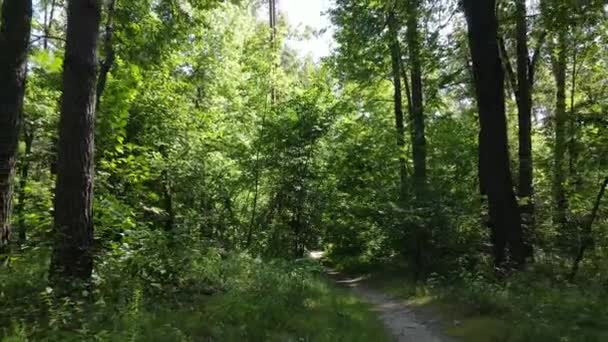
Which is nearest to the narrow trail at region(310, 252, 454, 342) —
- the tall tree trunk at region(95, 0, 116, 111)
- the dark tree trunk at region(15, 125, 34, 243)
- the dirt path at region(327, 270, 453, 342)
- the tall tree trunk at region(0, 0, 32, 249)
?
the dirt path at region(327, 270, 453, 342)

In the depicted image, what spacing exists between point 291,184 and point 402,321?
730cm

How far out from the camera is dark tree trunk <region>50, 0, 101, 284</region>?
5.93 metres

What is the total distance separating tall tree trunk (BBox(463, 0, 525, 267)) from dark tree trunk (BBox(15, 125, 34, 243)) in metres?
7.92

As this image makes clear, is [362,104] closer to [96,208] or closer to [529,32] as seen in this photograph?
[529,32]

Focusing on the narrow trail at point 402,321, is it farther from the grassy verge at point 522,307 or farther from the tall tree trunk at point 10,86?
the tall tree trunk at point 10,86

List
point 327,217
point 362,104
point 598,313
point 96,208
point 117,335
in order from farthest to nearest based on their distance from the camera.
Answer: point 362,104 < point 327,217 < point 96,208 < point 598,313 < point 117,335

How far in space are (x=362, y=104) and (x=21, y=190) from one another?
13356 mm

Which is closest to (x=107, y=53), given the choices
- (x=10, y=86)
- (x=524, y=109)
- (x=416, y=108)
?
(x=10, y=86)

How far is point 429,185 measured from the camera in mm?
12812

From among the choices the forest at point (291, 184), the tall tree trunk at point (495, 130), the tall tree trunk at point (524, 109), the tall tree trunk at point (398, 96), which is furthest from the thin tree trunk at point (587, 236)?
the tall tree trunk at point (398, 96)

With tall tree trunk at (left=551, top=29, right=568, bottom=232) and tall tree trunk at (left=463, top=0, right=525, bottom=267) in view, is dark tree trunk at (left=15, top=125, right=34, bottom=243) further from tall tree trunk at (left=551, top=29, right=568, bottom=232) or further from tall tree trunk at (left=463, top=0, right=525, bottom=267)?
tall tree trunk at (left=551, top=29, right=568, bottom=232)

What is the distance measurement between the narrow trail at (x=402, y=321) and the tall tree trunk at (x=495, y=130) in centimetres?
186

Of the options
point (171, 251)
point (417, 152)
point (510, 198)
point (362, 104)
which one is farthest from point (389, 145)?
point (171, 251)

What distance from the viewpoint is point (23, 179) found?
30.2 ft
